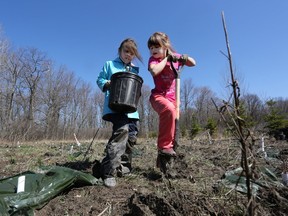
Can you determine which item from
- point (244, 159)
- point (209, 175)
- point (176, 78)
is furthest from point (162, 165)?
point (244, 159)

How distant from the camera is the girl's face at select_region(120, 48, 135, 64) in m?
3.19

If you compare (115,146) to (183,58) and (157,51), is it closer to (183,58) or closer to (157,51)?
(157,51)

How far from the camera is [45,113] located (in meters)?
37.6

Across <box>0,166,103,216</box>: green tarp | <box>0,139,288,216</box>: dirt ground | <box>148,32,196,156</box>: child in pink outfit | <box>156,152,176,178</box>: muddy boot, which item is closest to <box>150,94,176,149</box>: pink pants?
<box>148,32,196,156</box>: child in pink outfit

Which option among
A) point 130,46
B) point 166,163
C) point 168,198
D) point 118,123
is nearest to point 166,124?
point 166,163

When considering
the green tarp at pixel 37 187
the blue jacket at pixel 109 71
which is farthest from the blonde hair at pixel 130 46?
the green tarp at pixel 37 187

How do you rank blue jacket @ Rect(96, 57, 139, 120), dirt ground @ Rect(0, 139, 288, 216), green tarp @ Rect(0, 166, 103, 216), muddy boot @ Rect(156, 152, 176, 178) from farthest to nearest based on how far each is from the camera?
blue jacket @ Rect(96, 57, 139, 120) → muddy boot @ Rect(156, 152, 176, 178) → green tarp @ Rect(0, 166, 103, 216) → dirt ground @ Rect(0, 139, 288, 216)

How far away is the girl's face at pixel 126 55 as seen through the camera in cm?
319

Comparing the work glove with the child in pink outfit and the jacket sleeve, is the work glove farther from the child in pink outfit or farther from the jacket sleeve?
the jacket sleeve

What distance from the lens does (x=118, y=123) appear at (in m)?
2.84

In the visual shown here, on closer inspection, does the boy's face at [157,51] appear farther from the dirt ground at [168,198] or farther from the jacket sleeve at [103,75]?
the dirt ground at [168,198]

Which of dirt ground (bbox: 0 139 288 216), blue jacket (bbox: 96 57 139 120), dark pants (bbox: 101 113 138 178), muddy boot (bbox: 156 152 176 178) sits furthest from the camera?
blue jacket (bbox: 96 57 139 120)

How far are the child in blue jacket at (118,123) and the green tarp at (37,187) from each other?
21cm

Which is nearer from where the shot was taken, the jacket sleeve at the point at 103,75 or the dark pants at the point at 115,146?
the dark pants at the point at 115,146
